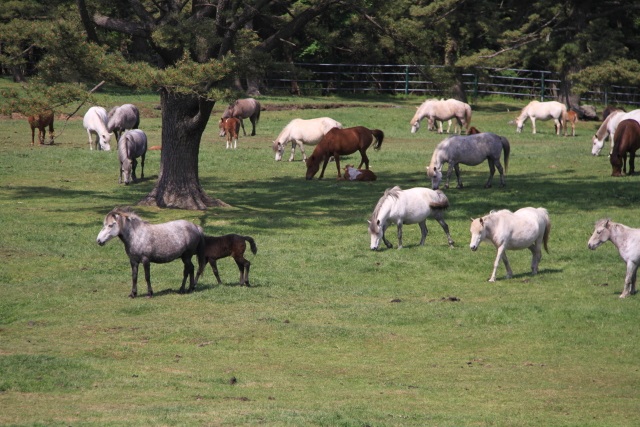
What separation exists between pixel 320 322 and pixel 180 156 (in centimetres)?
1124

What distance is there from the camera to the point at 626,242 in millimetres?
15938

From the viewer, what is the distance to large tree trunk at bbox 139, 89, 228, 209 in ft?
82.1

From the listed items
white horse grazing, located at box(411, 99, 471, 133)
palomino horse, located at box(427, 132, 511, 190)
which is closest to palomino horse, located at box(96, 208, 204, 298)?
palomino horse, located at box(427, 132, 511, 190)

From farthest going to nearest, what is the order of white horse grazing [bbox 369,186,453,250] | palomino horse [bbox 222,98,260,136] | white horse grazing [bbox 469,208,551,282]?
palomino horse [bbox 222,98,260,136], white horse grazing [bbox 369,186,453,250], white horse grazing [bbox 469,208,551,282]

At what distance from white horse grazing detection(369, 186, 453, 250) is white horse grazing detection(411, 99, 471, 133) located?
70.9ft

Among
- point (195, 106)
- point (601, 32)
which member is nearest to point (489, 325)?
point (195, 106)

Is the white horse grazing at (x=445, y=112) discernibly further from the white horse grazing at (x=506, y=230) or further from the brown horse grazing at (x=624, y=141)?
the white horse grazing at (x=506, y=230)

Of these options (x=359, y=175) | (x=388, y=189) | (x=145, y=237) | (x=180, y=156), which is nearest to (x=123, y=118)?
(x=359, y=175)

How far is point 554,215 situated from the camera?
77.8ft

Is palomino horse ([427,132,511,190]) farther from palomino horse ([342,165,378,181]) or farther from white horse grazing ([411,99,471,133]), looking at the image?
white horse grazing ([411,99,471,133])

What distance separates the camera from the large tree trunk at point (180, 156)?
25031 mm

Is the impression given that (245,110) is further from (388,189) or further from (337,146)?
(388,189)

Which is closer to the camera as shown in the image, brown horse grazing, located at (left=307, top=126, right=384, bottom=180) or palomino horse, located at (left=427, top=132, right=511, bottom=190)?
palomino horse, located at (left=427, top=132, right=511, bottom=190)

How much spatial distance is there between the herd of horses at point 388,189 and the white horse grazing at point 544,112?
1.7 inches
